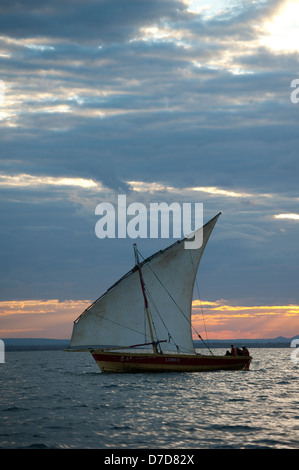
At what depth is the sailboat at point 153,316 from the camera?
53656 millimetres

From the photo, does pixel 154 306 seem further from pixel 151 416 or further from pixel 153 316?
pixel 151 416

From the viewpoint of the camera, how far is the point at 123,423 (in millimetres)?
28828

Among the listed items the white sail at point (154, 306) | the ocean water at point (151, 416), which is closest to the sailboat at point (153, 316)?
the white sail at point (154, 306)

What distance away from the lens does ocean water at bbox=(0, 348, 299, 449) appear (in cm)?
2397

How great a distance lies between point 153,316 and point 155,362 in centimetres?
417

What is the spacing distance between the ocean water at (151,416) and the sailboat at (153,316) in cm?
426

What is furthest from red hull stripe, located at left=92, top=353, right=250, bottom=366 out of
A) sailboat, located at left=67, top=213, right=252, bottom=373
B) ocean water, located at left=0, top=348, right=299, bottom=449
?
ocean water, located at left=0, top=348, right=299, bottom=449

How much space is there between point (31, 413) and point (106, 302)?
20.5 m

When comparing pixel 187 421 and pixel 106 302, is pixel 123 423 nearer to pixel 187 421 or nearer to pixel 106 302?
pixel 187 421

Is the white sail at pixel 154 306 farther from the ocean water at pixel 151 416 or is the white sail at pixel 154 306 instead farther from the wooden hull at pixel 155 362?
the ocean water at pixel 151 416

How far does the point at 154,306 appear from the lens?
183 feet

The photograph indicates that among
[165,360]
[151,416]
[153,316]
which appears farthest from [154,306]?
[151,416]

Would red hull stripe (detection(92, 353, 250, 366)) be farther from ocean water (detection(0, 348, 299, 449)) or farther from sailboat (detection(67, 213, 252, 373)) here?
ocean water (detection(0, 348, 299, 449))
